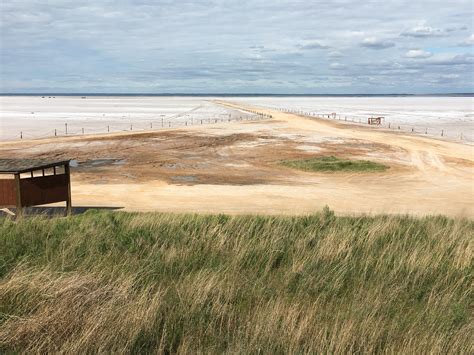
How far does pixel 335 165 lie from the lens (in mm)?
29516

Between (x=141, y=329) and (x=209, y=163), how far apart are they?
83.6 ft

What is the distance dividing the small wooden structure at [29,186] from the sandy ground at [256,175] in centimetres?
264

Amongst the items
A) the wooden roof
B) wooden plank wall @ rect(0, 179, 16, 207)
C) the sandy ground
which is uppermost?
the wooden roof

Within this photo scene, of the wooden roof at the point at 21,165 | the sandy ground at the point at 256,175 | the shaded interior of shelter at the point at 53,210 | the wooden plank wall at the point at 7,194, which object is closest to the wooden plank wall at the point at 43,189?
the wooden plank wall at the point at 7,194

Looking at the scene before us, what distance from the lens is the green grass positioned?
28.8 m

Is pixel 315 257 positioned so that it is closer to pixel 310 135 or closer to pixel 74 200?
pixel 74 200

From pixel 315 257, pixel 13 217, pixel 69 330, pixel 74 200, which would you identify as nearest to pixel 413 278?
pixel 315 257

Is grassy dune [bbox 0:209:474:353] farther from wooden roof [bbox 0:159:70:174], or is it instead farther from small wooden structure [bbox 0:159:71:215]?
small wooden structure [bbox 0:159:71:215]

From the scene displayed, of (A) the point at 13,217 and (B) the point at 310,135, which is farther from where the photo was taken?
(B) the point at 310,135

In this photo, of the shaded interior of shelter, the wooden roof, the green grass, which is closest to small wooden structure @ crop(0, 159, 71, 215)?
the wooden roof

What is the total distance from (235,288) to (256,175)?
1956 centimetres

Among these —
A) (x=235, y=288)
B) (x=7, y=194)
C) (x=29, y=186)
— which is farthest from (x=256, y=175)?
(x=235, y=288)

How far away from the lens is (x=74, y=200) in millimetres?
20203

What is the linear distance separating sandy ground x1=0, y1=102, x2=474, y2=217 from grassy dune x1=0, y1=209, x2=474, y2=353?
272 inches
